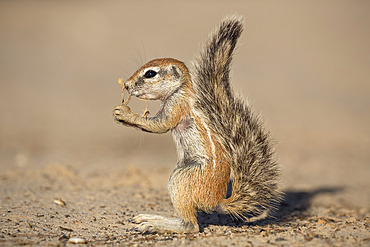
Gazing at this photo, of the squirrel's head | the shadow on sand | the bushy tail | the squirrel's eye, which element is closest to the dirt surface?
the shadow on sand

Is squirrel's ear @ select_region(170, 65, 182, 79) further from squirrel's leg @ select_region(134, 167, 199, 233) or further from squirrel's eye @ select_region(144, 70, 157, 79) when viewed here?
squirrel's leg @ select_region(134, 167, 199, 233)

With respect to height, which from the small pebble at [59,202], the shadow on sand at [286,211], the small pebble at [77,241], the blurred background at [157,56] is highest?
the blurred background at [157,56]

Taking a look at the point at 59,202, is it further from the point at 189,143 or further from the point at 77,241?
the point at 189,143

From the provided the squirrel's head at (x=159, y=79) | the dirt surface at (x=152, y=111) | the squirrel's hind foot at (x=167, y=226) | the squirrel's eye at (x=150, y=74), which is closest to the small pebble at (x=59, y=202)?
the dirt surface at (x=152, y=111)

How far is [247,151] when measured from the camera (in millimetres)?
4379

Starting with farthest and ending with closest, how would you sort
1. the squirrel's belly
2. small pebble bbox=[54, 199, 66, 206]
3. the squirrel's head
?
small pebble bbox=[54, 199, 66, 206]
the squirrel's head
the squirrel's belly

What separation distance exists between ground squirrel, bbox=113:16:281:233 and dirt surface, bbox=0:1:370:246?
0.83 ft

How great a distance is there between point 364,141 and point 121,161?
27.3 feet

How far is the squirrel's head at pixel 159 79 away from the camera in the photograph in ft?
15.3

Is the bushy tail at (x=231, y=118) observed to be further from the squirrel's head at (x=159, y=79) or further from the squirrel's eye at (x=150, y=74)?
the squirrel's eye at (x=150, y=74)

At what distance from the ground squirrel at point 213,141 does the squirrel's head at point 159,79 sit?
0.39 ft

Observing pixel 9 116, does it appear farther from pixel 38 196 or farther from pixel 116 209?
pixel 116 209

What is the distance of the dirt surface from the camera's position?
4938 mm

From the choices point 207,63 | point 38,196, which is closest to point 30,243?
point 38,196
